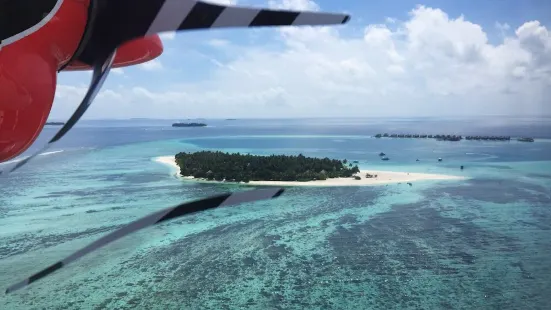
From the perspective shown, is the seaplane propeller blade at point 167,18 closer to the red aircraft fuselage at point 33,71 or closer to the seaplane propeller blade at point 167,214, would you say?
the red aircraft fuselage at point 33,71

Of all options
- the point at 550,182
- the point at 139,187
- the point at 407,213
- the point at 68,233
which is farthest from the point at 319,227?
the point at 550,182

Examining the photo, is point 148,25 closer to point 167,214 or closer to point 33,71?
point 33,71

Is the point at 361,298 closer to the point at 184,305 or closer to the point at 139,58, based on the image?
the point at 184,305

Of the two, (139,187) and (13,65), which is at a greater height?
(13,65)

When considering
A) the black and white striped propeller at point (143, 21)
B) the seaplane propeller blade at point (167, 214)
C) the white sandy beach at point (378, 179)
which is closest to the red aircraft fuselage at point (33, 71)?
the black and white striped propeller at point (143, 21)

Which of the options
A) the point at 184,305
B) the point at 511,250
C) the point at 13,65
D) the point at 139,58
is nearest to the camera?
the point at 13,65

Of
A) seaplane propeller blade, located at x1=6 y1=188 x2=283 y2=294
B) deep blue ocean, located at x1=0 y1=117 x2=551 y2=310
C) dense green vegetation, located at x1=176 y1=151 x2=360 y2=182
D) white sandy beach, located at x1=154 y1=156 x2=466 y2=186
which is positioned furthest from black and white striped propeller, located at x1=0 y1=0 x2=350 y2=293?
dense green vegetation, located at x1=176 y1=151 x2=360 y2=182

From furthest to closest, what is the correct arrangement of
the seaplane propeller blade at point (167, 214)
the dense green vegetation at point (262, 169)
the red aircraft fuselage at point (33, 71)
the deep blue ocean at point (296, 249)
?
the dense green vegetation at point (262, 169) → the deep blue ocean at point (296, 249) → the seaplane propeller blade at point (167, 214) → the red aircraft fuselage at point (33, 71)
